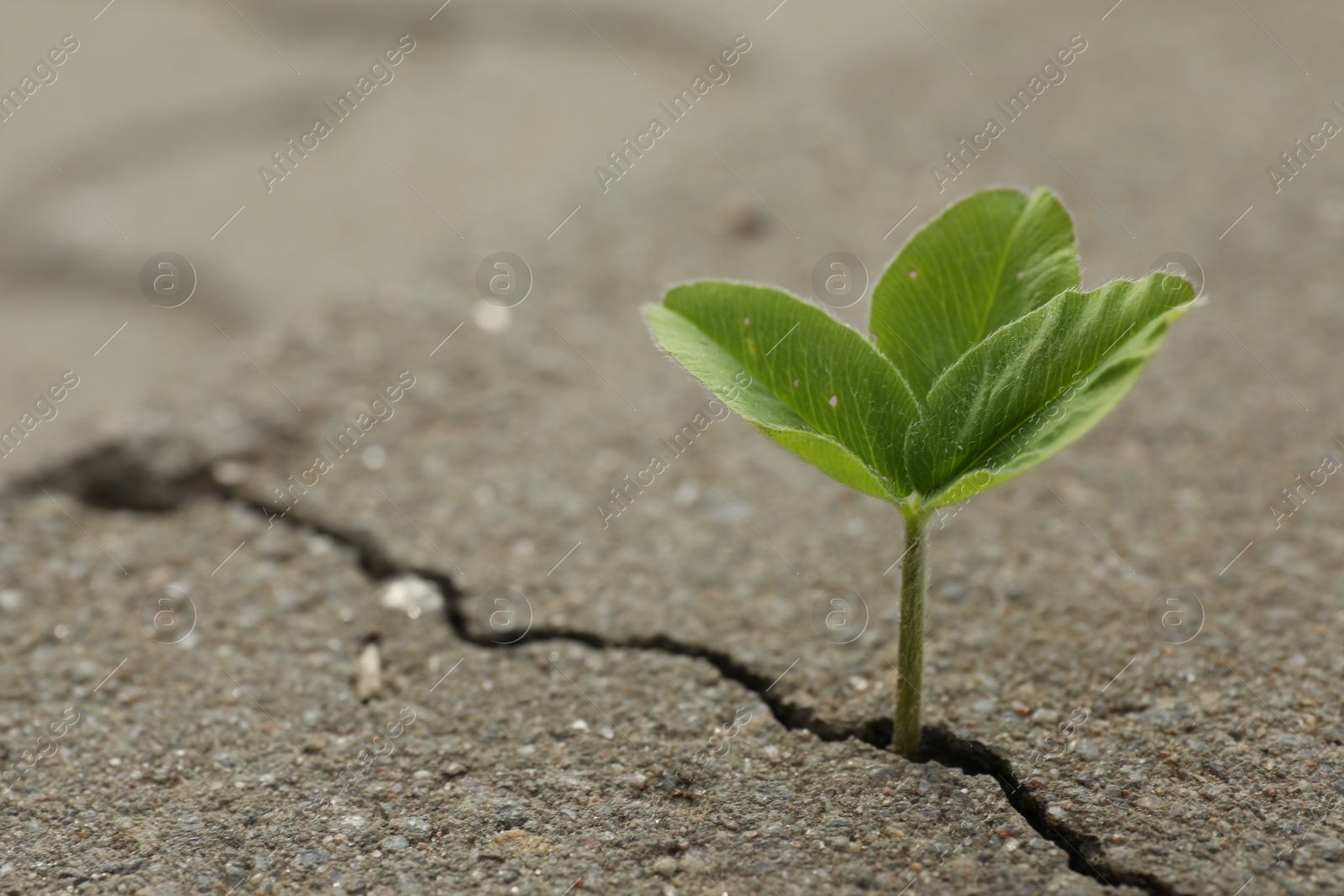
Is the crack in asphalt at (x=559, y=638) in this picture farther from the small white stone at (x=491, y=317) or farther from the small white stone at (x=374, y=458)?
the small white stone at (x=491, y=317)

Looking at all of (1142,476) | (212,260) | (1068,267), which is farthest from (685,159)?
(1068,267)

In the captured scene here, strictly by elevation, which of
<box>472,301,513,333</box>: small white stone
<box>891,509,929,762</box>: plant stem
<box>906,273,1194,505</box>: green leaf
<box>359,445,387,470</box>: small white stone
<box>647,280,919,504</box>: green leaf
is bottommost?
<box>359,445,387,470</box>: small white stone

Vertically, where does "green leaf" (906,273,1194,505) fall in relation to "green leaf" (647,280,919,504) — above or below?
above

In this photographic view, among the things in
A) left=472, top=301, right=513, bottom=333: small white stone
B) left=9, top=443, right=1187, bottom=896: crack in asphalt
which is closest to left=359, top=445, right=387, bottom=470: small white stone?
left=9, top=443, right=1187, bottom=896: crack in asphalt

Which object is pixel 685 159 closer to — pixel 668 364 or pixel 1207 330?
pixel 668 364

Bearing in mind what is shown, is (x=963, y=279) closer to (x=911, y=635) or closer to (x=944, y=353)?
(x=944, y=353)

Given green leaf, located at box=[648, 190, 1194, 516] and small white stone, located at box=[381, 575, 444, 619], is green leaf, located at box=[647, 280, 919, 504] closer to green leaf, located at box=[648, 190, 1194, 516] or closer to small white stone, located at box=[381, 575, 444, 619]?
green leaf, located at box=[648, 190, 1194, 516]

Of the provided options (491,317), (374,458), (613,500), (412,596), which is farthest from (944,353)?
(491,317)

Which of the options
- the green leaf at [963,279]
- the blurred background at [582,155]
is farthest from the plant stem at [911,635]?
the blurred background at [582,155]
